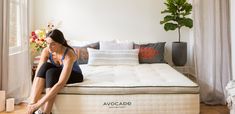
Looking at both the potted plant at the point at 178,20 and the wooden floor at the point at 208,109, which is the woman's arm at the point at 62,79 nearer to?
the wooden floor at the point at 208,109

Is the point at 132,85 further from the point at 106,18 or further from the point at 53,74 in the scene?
the point at 106,18

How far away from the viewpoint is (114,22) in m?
4.84

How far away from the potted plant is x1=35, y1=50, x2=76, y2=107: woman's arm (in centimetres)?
218

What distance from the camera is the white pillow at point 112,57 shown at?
414 centimetres

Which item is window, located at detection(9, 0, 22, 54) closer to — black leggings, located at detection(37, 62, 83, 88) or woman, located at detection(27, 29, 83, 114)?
woman, located at detection(27, 29, 83, 114)

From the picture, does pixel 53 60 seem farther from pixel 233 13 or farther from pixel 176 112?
pixel 233 13

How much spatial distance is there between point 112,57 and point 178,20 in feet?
3.91

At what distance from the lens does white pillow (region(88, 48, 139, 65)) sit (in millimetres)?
4141

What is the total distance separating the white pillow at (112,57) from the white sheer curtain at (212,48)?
1021 millimetres

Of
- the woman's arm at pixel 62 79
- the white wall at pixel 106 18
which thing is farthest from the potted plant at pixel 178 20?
the woman's arm at pixel 62 79

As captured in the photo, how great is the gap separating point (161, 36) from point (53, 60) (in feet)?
8.20

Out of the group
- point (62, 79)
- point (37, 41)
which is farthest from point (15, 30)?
point (62, 79)

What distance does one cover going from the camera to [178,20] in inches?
169

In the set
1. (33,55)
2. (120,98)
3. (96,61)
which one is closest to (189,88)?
(120,98)
